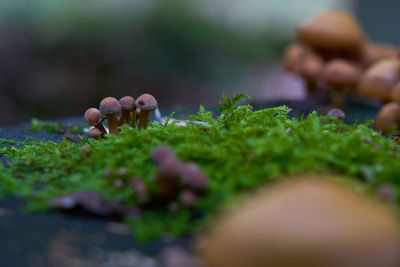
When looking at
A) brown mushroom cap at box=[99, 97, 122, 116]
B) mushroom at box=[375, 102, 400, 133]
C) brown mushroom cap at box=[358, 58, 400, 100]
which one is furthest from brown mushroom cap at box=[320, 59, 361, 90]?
brown mushroom cap at box=[99, 97, 122, 116]

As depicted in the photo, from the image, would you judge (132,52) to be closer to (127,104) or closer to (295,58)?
(295,58)

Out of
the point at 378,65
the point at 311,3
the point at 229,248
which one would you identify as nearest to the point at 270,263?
the point at 229,248

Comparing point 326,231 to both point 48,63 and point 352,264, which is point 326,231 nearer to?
point 352,264

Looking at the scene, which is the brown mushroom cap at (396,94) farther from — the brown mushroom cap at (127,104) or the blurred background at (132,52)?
the blurred background at (132,52)

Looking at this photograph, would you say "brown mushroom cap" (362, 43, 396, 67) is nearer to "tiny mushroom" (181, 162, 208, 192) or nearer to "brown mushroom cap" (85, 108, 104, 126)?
"brown mushroom cap" (85, 108, 104, 126)

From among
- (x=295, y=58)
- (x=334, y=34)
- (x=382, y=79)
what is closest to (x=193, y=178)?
(x=382, y=79)
